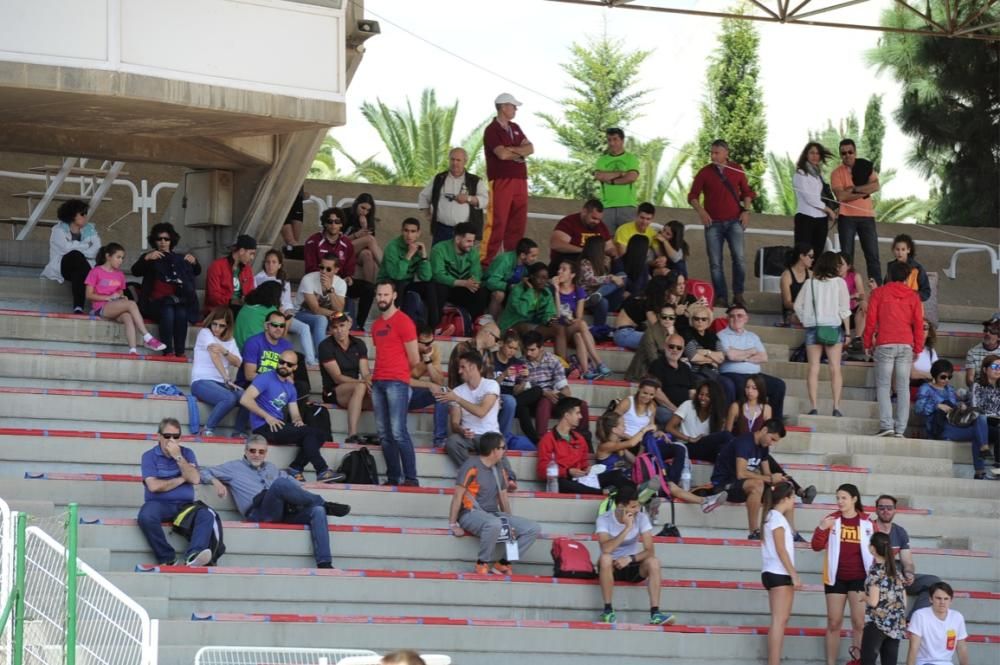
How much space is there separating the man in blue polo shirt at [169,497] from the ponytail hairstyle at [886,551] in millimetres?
4763

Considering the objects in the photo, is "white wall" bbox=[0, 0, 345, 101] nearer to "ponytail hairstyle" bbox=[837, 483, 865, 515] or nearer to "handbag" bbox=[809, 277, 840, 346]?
"handbag" bbox=[809, 277, 840, 346]

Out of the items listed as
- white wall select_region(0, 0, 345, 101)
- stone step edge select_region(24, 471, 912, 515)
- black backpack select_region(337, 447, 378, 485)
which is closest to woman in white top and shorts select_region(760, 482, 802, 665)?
stone step edge select_region(24, 471, 912, 515)

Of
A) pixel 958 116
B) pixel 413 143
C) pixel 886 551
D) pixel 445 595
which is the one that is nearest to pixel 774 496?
pixel 886 551

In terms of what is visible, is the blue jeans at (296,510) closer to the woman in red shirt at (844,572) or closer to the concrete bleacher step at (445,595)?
the concrete bleacher step at (445,595)

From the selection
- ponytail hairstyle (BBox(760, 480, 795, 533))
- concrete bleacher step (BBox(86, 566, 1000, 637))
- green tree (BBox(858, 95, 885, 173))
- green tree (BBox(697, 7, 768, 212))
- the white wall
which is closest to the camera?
concrete bleacher step (BBox(86, 566, 1000, 637))

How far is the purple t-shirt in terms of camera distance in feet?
51.5

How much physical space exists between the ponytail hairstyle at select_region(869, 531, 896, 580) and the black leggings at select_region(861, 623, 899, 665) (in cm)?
40

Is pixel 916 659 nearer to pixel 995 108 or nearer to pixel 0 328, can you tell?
pixel 0 328

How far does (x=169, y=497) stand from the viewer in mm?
11977

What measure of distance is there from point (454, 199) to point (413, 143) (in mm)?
22800

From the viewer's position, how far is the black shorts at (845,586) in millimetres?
12688

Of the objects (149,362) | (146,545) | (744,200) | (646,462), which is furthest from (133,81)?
(744,200)

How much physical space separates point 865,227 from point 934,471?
135 inches

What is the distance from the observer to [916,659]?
40.8 feet
